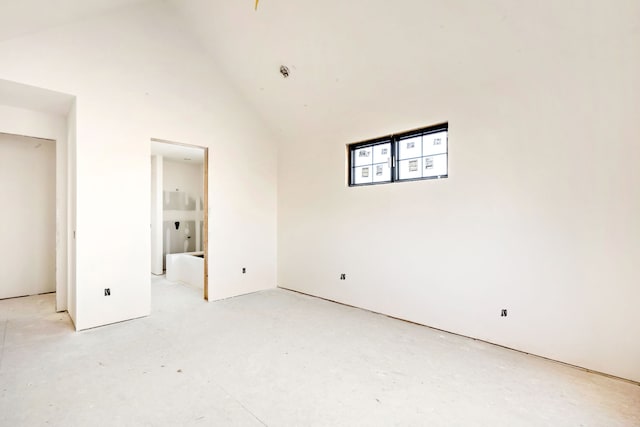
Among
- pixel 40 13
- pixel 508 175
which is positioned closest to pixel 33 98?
pixel 40 13

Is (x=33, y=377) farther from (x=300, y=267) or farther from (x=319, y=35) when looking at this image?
(x=319, y=35)

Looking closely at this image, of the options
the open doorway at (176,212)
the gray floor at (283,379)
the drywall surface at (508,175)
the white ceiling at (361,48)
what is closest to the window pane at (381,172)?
the drywall surface at (508,175)

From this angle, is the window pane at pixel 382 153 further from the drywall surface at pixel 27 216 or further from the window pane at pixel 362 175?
the drywall surface at pixel 27 216

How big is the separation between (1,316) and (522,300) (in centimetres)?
576

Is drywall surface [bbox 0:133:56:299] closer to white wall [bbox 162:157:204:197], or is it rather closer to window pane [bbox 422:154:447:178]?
white wall [bbox 162:157:204:197]

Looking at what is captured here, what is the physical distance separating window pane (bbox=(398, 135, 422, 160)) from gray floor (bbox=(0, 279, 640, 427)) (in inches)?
78.6

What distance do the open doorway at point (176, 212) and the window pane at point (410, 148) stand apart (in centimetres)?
363

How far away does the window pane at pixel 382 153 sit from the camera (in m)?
3.90

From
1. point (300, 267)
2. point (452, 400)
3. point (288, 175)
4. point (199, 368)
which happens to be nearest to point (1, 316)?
point (199, 368)

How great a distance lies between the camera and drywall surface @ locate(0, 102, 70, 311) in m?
3.35

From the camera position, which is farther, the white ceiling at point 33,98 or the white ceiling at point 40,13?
the white ceiling at point 33,98

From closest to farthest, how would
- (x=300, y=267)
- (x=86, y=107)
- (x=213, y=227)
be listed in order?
1. (x=86, y=107)
2. (x=213, y=227)
3. (x=300, y=267)

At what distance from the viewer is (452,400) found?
2031 millimetres

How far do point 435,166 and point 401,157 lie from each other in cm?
46
